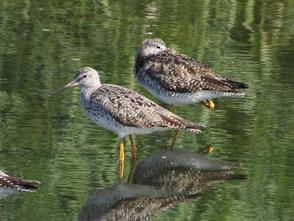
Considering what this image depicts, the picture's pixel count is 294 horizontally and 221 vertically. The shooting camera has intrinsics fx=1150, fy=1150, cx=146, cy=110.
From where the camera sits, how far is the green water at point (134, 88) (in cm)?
1091

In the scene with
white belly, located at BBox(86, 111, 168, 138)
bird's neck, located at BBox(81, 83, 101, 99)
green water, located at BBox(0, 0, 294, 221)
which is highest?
bird's neck, located at BBox(81, 83, 101, 99)

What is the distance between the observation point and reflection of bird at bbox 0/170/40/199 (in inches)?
402

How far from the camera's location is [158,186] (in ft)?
37.0

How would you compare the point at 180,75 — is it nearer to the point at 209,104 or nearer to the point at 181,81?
the point at 181,81

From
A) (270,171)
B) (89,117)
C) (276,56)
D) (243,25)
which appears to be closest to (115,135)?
(89,117)

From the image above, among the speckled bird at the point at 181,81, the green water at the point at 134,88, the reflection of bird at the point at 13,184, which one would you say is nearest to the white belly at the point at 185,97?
the speckled bird at the point at 181,81

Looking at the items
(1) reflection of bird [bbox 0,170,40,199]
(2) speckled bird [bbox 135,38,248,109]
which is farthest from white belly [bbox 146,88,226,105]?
(1) reflection of bird [bbox 0,170,40,199]

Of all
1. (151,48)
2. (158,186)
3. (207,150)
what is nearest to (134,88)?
(151,48)

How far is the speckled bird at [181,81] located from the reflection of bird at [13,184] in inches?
129

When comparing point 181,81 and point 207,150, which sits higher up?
point 181,81

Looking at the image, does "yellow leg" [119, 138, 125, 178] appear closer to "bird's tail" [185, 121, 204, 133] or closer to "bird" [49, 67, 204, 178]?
"bird" [49, 67, 204, 178]

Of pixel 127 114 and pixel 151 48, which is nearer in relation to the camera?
pixel 127 114

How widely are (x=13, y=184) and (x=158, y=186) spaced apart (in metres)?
1.69

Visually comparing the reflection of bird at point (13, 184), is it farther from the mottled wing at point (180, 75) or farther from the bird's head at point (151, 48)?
the bird's head at point (151, 48)
